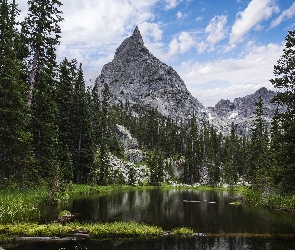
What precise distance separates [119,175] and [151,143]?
170ft

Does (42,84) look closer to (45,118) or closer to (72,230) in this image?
(45,118)

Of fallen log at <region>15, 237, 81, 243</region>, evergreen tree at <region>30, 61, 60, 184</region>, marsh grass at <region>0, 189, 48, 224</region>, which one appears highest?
evergreen tree at <region>30, 61, 60, 184</region>

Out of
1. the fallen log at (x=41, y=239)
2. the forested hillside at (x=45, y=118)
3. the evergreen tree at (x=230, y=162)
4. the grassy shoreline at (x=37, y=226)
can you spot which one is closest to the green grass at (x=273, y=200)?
the forested hillside at (x=45, y=118)

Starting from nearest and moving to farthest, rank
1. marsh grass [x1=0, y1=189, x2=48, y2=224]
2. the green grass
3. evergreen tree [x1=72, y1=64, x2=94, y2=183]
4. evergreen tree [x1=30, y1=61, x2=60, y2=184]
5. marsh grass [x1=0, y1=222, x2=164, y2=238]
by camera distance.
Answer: marsh grass [x1=0, y1=222, x2=164, y2=238] → marsh grass [x1=0, y1=189, x2=48, y2=224] → the green grass → evergreen tree [x1=30, y1=61, x2=60, y2=184] → evergreen tree [x1=72, y1=64, x2=94, y2=183]

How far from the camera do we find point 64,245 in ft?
58.5

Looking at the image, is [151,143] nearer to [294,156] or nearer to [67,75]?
[67,75]

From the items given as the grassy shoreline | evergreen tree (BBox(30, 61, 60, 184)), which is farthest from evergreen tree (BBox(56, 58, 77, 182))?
the grassy shoreline

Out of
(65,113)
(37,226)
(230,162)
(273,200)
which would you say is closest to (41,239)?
(37,226)

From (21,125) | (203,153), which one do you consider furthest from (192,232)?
(203,153)

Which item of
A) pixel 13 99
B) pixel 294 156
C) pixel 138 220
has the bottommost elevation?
pixel 138 220

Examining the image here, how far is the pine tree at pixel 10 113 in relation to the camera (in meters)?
30.2

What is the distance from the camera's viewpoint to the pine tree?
1188 inches

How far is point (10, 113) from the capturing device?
98.8 feet

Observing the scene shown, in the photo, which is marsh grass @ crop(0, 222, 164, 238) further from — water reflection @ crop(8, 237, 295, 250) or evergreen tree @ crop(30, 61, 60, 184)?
evergreen tree @ crop(30, 61, 60, 184)
